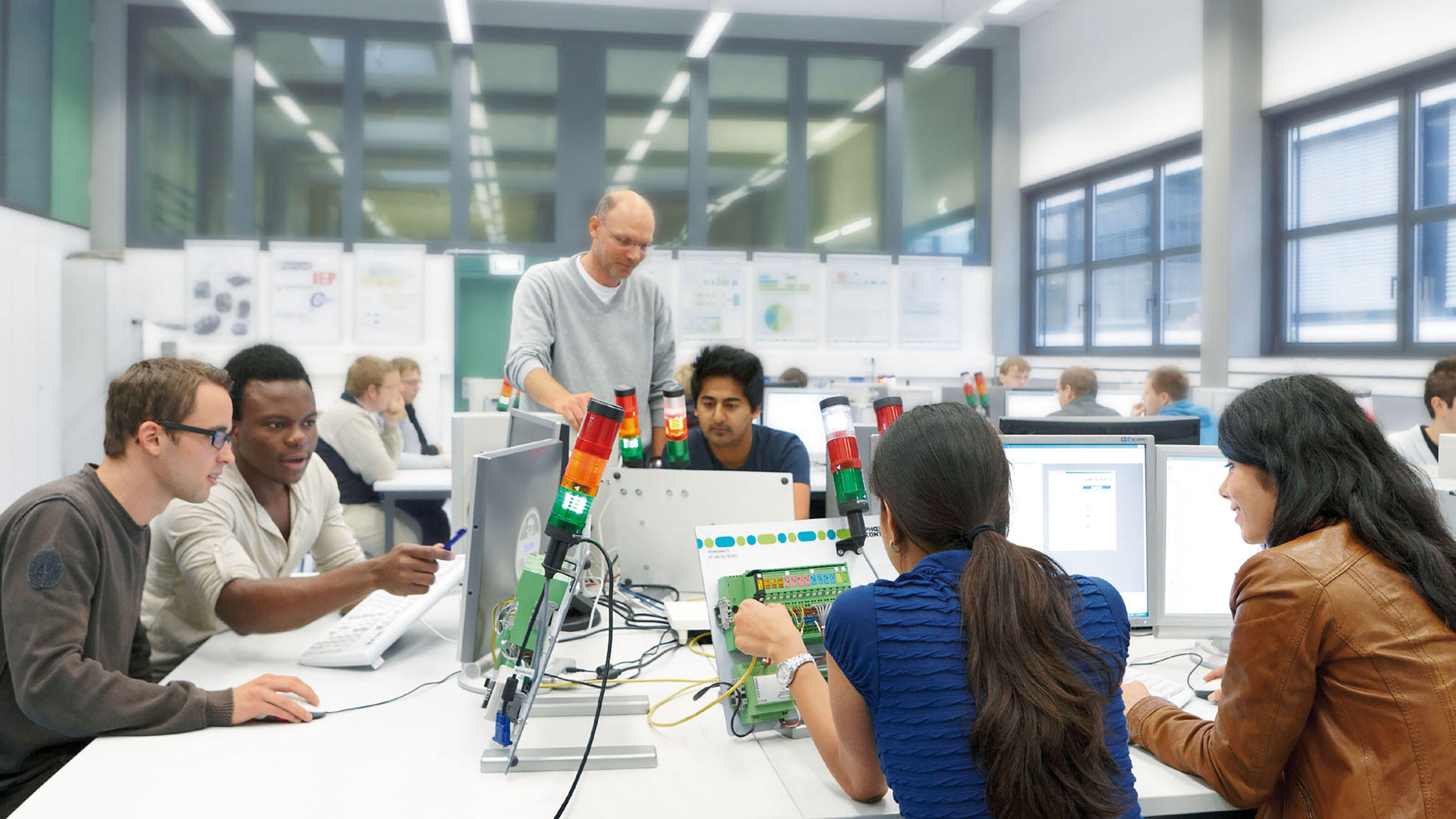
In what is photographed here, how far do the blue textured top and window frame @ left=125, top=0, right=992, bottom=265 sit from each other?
6198mm

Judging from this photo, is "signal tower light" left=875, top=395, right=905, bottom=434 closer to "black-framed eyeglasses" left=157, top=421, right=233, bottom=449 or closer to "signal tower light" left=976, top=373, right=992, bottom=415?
"black-framed eyeglasses" left=157, top=421, right=233, bottom=449

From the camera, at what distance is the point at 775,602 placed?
1.35 metres

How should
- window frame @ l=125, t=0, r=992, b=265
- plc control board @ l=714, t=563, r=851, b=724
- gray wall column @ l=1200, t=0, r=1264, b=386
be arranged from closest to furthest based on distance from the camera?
plc control board @ l=714, t=563, r=851, b=724, gray wall column @ l=1200, t=0, r=1264, b=386, window frame @ l=125, t=0, r=992, b=265

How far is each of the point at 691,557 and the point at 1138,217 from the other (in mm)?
5429

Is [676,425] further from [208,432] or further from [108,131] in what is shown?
[108,131]

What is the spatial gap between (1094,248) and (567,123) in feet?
13.2

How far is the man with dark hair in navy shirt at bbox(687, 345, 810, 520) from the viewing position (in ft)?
8.23

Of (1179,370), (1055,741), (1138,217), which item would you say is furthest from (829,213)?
(1055,741)

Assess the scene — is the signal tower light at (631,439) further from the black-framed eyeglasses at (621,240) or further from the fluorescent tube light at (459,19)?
the fluorescent tube light at (459,19)

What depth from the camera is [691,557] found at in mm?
2092

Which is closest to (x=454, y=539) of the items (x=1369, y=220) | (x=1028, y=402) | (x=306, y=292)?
(x=1028, y=402)

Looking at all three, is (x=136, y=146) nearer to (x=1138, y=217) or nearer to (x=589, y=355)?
(x=589, y=355)

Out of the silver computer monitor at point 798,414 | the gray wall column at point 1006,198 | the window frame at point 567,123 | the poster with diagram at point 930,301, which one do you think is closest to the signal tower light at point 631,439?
the silver computer monitor at point 798,414

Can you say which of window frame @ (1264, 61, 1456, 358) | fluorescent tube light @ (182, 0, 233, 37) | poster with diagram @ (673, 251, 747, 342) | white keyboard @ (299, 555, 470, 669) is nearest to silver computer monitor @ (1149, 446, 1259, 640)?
white keyboard @ (299, 555, 470, 669)
